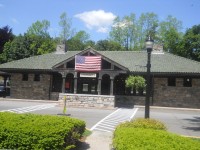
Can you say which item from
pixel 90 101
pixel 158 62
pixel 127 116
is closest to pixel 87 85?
pixel 90 101

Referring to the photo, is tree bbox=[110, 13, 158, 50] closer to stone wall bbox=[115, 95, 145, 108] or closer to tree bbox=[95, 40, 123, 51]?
tree bbox=[95, 40, 123, 51]

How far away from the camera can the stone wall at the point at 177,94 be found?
27531 mm

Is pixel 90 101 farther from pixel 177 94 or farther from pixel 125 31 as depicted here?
pixel 125 31

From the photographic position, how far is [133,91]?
29109mm

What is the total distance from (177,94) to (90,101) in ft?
30.7

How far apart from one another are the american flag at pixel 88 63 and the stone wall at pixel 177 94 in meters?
6.76

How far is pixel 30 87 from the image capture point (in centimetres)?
3164

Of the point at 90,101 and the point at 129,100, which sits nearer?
the point at 90,101

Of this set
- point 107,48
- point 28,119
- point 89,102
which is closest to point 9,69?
point 89,102

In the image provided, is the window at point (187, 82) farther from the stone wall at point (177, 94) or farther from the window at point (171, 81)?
the window at point (171, 81)

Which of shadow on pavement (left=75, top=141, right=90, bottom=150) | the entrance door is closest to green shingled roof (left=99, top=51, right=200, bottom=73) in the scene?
the entrance door

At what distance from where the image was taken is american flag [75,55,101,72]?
87.2ft

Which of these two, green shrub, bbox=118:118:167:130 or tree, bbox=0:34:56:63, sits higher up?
A: tree, bbox=0:34:56:63

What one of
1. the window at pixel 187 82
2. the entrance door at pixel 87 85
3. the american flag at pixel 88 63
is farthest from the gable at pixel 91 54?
the window at pixel 187 82
